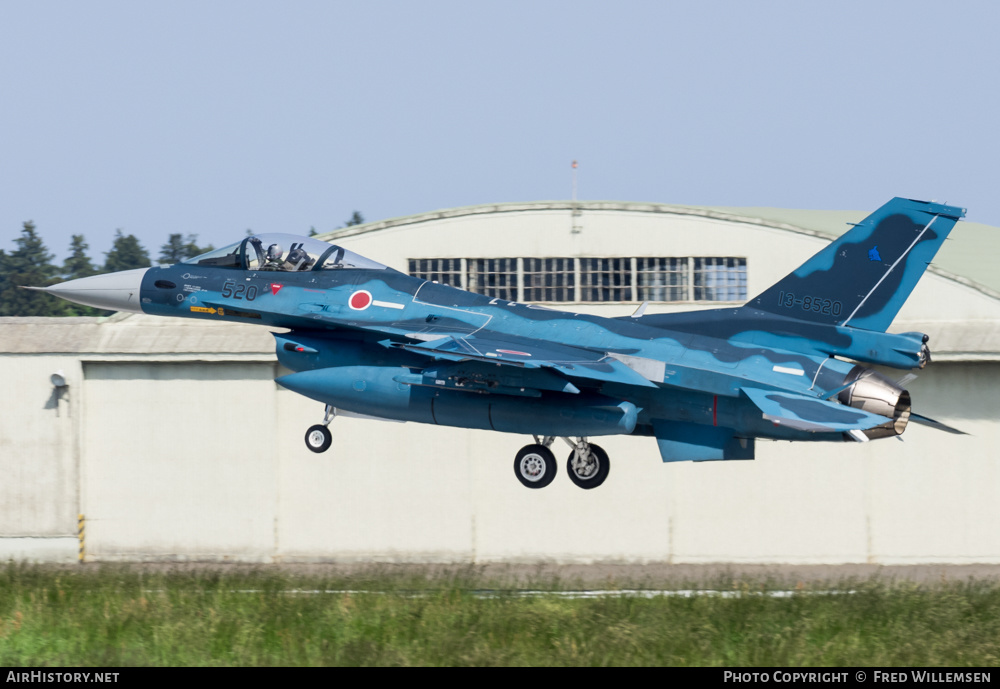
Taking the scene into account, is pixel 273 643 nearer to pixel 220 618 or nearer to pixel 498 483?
pixel 220 618

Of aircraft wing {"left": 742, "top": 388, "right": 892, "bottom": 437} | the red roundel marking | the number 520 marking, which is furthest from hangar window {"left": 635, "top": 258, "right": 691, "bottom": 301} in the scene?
aircraft wing {"left": 742, "top": 388, "right": 892, "bottom": 437}

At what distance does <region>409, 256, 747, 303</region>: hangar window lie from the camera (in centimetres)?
2970

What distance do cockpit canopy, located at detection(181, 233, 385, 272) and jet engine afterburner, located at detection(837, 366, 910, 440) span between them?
8239mm

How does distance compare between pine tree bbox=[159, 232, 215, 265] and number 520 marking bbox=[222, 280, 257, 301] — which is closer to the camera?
number 520 marking bbox=[222, 280, 257, 301]

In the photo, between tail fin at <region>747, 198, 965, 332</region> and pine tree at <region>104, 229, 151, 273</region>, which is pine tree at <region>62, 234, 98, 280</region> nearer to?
pine tree at <region>104, 229, 151, 273</region>

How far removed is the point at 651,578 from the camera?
27625mm

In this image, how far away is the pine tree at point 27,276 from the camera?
71688 millimetres

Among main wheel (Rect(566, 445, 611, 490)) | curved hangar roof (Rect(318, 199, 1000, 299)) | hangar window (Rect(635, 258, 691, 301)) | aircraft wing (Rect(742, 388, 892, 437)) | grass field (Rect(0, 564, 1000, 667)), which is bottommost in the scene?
grass field (Rect(0, 564, 1000, 667))

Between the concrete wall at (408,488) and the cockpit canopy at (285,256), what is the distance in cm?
1021

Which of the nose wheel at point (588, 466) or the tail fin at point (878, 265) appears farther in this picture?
the nose wheel at point (588, 466)

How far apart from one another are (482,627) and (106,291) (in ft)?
29.4

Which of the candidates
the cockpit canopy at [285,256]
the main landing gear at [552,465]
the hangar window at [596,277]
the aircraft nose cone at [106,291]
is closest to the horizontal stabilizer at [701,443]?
the main landing gear at [552,465]

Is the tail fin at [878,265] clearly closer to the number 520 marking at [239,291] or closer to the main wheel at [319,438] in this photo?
the main wheel at [319,438]

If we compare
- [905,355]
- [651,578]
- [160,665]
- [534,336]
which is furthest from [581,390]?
[651,578]
